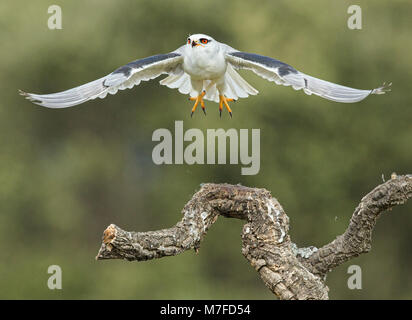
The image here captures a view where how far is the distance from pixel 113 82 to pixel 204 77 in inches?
25.6

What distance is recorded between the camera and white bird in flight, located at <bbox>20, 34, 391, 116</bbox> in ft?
11.8

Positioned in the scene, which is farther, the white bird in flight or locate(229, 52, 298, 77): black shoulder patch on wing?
locate(229, 52, 298, 77): black shoulder patch on wing

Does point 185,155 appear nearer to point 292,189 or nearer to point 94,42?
point 292,189

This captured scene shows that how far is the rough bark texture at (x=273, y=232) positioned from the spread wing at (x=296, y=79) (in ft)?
2.08

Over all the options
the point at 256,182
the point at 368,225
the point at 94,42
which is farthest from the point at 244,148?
the point at 368,225

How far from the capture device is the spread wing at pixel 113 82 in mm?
3584

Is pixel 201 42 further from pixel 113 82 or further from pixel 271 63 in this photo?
pixel 113 82

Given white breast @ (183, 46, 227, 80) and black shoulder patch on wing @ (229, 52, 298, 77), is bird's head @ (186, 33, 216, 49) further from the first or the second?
black shoulder patch on wing @ (229, 52, 298, 77)

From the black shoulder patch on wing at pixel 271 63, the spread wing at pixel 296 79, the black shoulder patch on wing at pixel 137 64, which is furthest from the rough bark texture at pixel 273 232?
the black shoulder patch on wing at pixel 137 64

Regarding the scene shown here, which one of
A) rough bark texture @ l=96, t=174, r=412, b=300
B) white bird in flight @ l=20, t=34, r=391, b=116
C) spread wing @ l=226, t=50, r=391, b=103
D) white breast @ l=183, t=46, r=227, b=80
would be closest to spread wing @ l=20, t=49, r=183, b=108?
white bird in flight @ l=20, t=34, r=391, b=116

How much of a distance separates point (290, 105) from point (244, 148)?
0.71 m

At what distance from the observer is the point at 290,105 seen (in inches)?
284

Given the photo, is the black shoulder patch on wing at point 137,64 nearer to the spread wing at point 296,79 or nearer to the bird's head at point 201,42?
the bird's head at point 201,42

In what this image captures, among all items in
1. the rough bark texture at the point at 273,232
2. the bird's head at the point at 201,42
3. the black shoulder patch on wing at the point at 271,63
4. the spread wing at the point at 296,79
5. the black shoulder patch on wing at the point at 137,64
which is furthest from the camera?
the bird's head at the point at 201,42
